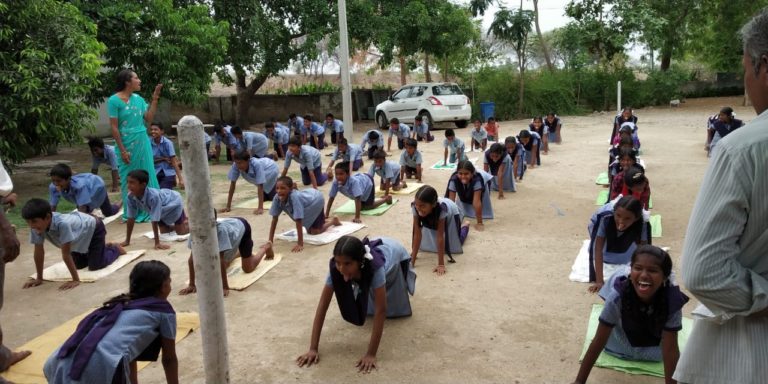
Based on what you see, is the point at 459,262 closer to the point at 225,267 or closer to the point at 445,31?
the point at 225,267

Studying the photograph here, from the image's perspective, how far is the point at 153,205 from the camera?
585cm

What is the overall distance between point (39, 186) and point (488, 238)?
7462 mm

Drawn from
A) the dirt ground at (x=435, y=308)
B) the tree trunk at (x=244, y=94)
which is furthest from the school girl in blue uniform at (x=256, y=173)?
the tree trunk at (x=244, y=94)

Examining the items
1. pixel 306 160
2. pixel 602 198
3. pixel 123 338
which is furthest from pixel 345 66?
pixel 123 338

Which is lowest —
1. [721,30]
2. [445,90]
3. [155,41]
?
[445,90]

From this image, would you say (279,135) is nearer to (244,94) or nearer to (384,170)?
(244,94)

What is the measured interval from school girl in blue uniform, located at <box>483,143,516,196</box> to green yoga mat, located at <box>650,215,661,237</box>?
2.02 meters

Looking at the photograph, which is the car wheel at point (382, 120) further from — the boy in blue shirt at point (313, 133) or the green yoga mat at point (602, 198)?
the green yoga mat at point (602, 198)

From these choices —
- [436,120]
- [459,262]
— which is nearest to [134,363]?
[459,262]

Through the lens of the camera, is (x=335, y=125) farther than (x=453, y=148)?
Yes

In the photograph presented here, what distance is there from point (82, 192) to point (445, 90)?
37.1 feet

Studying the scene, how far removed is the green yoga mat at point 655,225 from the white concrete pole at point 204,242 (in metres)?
4.53

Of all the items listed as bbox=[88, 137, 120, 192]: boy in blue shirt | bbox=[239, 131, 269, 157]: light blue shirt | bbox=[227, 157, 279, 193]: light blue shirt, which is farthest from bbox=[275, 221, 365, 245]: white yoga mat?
bbox=[239, 131, 269, 157]: light blue shirt

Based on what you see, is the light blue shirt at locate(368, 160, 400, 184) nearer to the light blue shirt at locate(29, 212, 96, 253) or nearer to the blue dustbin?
the light blue shirt at locate(29, 212, 96, 253)
